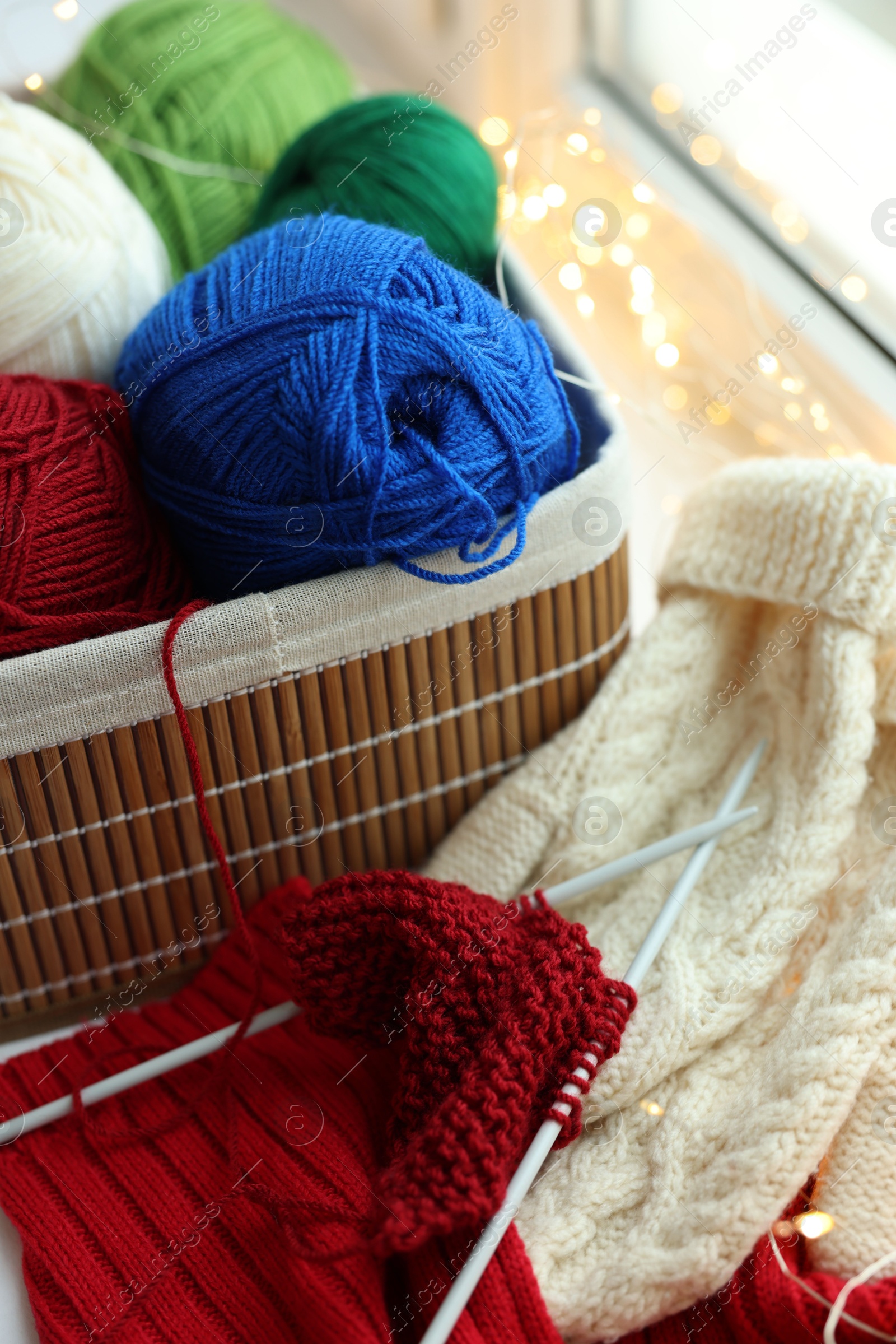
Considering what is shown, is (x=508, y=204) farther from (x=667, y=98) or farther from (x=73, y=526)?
(x=73, y=526)

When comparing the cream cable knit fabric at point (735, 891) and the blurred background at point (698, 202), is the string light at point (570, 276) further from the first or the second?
the cream cable knit fabric at point (735, 891)

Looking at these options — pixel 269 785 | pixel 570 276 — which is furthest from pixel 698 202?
pixel 269 785

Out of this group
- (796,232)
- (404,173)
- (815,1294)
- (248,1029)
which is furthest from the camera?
(796,232)

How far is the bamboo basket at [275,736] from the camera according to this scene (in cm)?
73

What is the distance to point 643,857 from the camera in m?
0.78

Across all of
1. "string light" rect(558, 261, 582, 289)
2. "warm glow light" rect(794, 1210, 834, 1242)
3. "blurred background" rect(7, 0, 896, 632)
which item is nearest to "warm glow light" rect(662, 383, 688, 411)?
"blurred background" rect(7, 0, 896, 632)

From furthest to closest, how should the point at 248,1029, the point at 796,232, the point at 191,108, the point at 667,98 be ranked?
the point at 667,98
the point at 796,232
the point at 191,108
the point at 248,1029

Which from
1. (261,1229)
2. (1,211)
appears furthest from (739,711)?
(1,211)

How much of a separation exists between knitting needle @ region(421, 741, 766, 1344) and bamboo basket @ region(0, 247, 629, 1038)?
14 centimetres

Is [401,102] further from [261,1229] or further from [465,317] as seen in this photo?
[261,1229]

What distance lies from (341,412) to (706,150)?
0.71m

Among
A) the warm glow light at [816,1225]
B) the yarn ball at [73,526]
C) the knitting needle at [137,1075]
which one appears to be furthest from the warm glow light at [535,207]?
the warm glow light at [816,1225]

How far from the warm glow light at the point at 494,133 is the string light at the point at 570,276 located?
0.18 m

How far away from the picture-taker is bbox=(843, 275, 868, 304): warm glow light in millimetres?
1053
